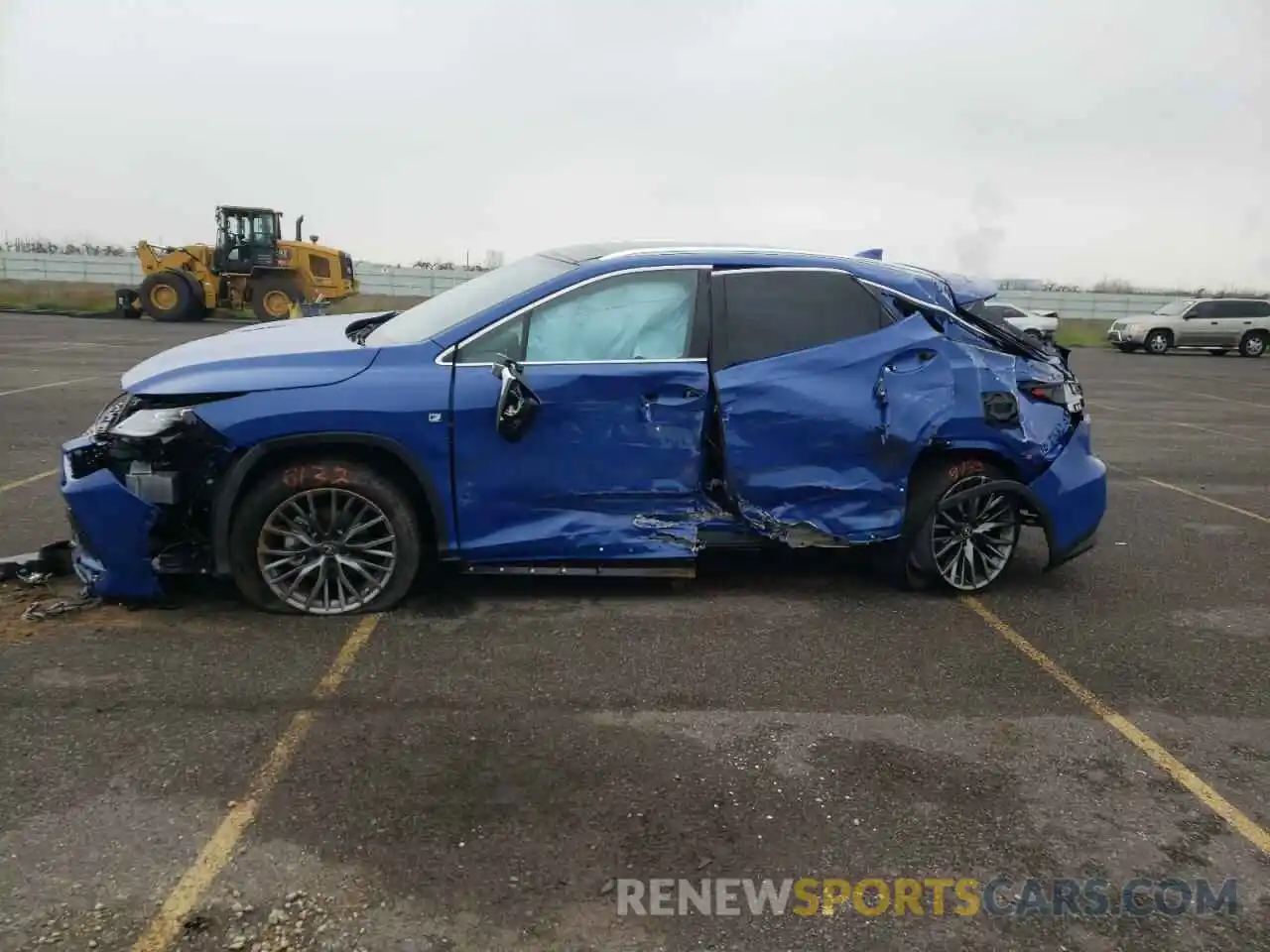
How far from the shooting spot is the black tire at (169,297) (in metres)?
25.7

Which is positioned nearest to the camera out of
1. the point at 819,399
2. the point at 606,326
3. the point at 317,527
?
the point at 317,527

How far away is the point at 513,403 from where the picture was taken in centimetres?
453

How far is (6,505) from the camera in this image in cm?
644

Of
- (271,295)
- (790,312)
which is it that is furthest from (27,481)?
(271,295)

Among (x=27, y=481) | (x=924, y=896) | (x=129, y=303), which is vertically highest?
(x=129, y=303)

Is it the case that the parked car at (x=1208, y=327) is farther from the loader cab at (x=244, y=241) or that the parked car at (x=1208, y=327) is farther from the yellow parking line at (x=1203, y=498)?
the loader cab at (x=244, y=241)

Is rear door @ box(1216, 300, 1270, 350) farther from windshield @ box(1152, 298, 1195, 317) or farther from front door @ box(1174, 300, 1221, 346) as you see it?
windshield @ box(1152, 298, 1195, 317)

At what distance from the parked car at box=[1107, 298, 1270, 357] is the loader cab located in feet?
82.4

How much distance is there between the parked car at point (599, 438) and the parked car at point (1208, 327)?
90.2ft

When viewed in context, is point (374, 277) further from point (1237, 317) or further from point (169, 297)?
point (1237, 317)

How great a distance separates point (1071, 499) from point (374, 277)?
140ft

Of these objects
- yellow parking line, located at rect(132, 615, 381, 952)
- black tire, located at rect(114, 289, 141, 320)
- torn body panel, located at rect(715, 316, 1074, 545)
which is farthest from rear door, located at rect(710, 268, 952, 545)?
black tire, located at rect(114, 289, 141, 320)

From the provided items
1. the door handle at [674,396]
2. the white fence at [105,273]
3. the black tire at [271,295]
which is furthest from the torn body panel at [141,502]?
the white fence at [105,273]

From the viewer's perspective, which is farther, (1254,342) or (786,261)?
(1254,342)
